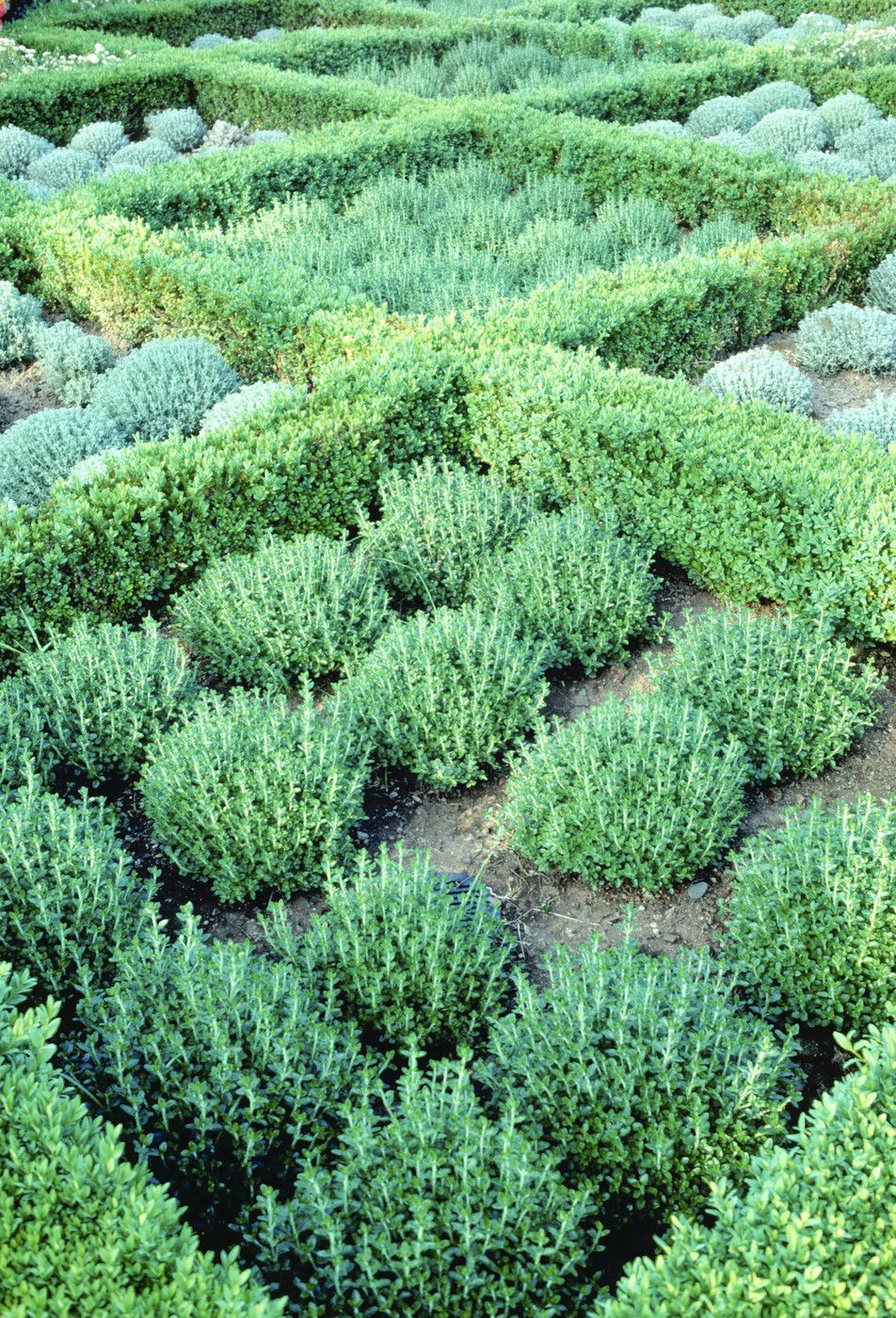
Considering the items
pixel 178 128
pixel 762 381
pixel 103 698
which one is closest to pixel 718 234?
pixel 762 381

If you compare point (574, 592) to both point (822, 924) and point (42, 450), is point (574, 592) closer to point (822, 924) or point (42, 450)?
point (822, 924)

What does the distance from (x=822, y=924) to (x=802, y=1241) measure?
1.57m

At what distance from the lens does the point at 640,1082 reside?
3.58 meters

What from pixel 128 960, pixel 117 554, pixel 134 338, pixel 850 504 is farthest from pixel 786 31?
pixel 128 960

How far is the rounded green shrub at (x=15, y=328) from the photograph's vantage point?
9.37 metres

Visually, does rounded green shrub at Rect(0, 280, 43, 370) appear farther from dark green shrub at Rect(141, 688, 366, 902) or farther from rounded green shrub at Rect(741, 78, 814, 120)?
rounded green shrub at Rect(741, 78, 814, 120)

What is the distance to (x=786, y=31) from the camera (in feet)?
59.9

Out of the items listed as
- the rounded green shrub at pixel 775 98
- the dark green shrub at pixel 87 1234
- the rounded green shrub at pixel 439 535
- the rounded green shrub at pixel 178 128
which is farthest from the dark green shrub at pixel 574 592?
the rounded green shrub at pixel 775 98

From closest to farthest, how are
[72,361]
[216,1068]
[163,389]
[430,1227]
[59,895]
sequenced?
1. [430,1227]
2. [216,1068]
3. [59,895]
4. [163,389]
5. [72,361]

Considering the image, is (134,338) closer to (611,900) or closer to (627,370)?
(627,370)

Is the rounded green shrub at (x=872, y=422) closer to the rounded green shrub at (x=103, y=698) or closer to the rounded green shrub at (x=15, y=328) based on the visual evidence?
the rounded green shrub at (x=103, y=698)

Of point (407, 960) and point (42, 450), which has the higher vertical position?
point (42, 450)

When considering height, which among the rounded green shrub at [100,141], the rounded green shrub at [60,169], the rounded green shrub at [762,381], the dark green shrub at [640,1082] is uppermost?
the rounded green shrub at [100,141]

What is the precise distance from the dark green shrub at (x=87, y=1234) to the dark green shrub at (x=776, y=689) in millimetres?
3334
